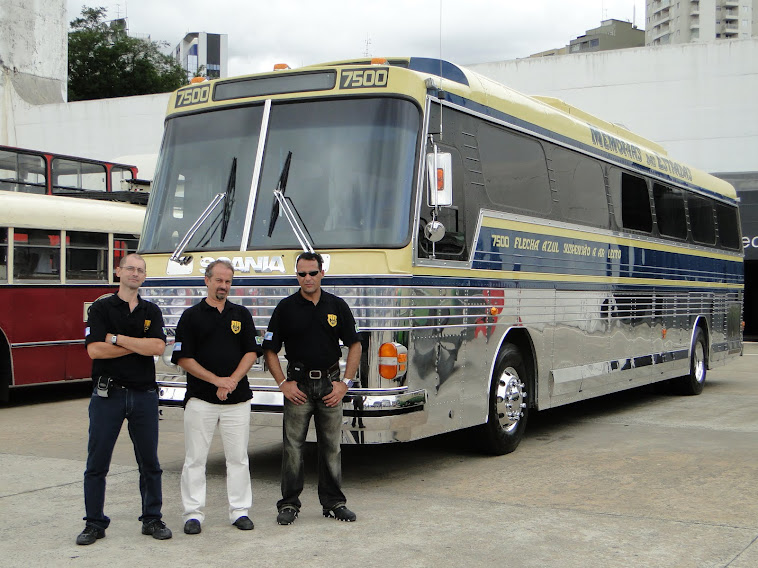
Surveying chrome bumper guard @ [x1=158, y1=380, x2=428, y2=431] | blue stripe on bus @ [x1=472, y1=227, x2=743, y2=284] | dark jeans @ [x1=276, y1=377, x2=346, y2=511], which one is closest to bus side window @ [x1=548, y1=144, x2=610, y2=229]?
blue stripe on bus @ [x1=472, y1=227, x2=743, y2=284]

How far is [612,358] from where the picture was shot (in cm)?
1191

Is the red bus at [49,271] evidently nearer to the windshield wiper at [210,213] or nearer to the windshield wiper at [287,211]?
the windshield wiper at [210,213]

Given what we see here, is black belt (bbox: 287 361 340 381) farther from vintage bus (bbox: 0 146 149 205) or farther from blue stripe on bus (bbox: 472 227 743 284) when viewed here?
vintage bus (bbox: 0 146 149 205)

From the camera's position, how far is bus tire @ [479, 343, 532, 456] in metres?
9.16

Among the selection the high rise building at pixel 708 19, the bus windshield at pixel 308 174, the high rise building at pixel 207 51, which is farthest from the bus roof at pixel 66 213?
the high rise building at pixel 708 19

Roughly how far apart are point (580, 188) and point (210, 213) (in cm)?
463

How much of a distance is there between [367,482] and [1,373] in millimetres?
6991

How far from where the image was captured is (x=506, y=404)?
9.34 meters

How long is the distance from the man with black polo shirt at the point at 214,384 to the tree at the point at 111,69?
6746 cm

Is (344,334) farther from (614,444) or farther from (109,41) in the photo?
(109,41)

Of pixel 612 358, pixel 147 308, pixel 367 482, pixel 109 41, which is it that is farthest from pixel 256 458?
pixel 109 41

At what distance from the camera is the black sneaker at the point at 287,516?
6.61 metres

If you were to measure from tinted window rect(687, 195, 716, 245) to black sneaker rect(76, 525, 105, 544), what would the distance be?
36.8 feet

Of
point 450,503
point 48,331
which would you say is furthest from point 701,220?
point 48,331
